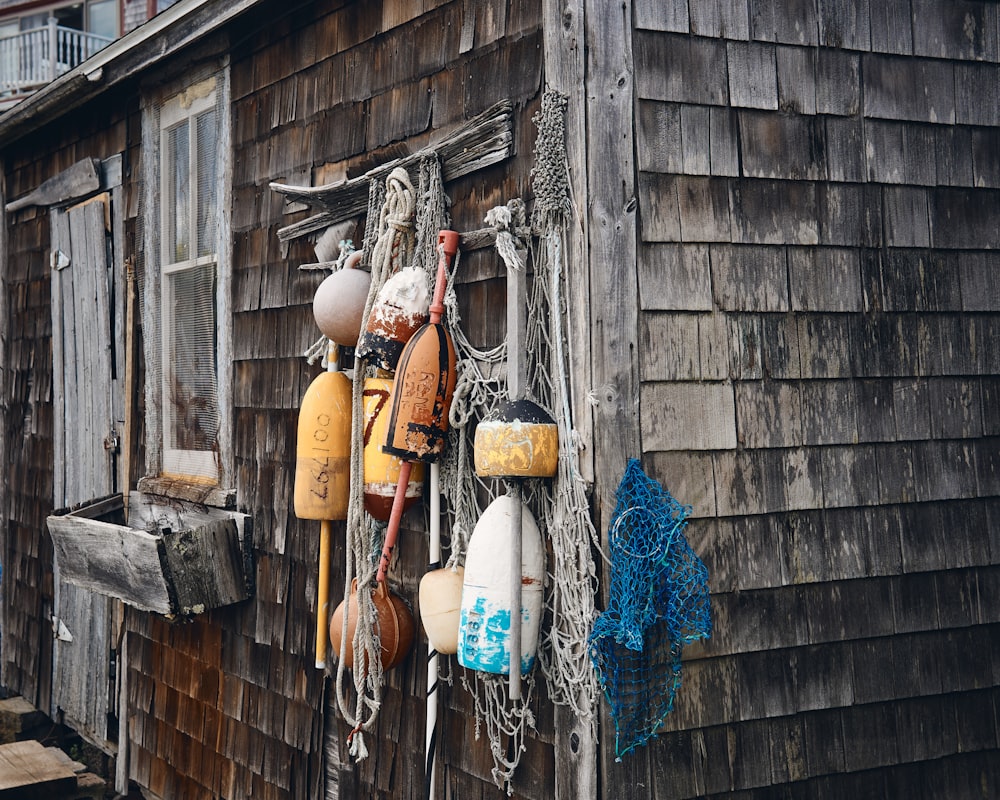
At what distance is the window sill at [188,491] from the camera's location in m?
4.75

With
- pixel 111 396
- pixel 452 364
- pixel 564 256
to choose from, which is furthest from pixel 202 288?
pixel 564 256

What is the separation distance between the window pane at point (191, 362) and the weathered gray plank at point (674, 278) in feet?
8.58

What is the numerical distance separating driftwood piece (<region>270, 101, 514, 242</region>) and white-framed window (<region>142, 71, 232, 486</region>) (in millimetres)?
787

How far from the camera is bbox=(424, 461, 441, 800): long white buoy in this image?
11.0 feet

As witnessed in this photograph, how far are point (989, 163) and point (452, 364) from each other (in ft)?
6.33

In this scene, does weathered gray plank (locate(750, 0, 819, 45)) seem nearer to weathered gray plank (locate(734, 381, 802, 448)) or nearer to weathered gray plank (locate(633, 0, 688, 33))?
weathered gray plank (locate(633, 0, 688, 33))

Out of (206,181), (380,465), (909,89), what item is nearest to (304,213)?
(206,181)

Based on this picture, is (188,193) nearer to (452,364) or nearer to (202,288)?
(202,288)

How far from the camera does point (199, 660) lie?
4.99 m

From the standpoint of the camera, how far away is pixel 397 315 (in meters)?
3.33

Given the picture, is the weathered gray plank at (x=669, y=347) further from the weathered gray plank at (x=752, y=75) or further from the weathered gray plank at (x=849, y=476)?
the weathered gray plank at (x=752, y=75)

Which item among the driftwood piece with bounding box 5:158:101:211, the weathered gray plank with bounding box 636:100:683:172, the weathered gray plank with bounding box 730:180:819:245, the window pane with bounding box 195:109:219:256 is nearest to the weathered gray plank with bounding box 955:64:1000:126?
the weathered gray plank with bounding box 730:180:819:245

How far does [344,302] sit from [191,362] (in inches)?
69.5

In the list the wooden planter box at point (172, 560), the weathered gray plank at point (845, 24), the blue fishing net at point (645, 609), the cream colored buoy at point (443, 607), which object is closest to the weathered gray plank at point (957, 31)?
the weathered gray plank at point (845, 24)
